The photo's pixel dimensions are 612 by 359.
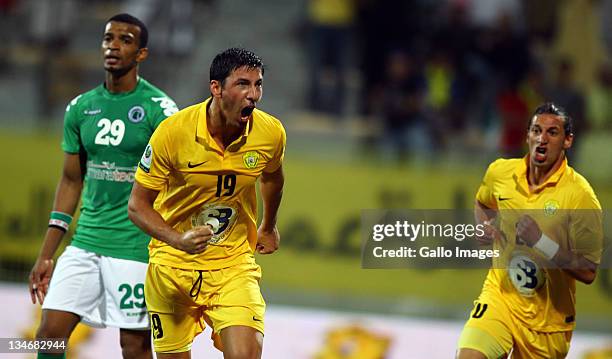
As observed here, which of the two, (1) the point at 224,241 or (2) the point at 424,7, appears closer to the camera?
(1) the point at 224,241

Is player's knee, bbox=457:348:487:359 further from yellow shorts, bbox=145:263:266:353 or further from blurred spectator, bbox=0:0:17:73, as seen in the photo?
blurred spectator, bbox=0:0:17:73

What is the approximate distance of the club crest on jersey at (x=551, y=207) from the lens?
567cm

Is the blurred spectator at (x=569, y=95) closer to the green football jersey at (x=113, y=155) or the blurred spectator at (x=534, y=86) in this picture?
the blurred spectator at (x=534, y=86)

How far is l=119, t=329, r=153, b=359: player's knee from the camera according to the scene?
597cm

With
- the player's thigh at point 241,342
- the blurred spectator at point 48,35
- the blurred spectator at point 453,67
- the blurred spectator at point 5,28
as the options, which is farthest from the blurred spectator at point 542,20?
the player's thigh at point 241,342

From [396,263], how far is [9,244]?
3.92m

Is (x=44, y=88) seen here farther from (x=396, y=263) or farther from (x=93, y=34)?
(x=396, y=263)

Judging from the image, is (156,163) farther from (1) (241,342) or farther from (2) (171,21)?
Answer: (2) (171,21)

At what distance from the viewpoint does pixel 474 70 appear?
37.8 feet

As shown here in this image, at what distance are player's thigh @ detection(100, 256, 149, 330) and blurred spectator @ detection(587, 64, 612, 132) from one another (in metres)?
6.17

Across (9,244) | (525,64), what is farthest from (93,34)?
(525,64)

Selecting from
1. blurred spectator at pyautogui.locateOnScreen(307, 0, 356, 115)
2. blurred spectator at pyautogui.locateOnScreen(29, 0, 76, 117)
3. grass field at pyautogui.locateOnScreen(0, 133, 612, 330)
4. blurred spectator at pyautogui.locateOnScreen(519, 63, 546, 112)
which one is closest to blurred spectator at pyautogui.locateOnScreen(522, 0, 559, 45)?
blurred spectator at pyautogui.locateOnScreen(519, 63, 546, 112)

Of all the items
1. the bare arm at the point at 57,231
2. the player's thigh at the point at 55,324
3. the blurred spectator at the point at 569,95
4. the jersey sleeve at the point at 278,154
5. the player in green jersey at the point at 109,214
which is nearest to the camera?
the jersey sleeve at the point at 278,154

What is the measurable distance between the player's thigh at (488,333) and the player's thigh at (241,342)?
3.83ft
